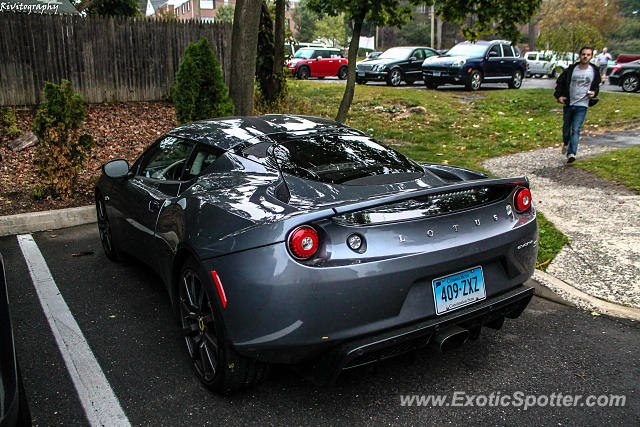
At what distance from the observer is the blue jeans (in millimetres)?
8562

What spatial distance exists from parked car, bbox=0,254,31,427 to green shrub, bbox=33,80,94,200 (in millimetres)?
5243

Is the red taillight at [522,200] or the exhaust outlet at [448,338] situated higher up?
the red taillight at [522,200]

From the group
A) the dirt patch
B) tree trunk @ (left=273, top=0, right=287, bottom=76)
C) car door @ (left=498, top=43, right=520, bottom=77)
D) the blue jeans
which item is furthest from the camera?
car door @ (left=498, top=43, right=520, bottom=77)

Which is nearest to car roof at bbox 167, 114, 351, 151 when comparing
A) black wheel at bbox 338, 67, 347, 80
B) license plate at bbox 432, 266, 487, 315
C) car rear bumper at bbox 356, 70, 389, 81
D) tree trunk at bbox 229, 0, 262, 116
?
license plate at bbox 432, 266, 487, 315

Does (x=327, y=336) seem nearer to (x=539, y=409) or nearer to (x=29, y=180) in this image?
(x=539, y=409)

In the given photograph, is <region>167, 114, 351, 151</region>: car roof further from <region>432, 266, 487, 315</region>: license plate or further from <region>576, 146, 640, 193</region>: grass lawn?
<region>576, 146, 640, 193</region>: grass lawn

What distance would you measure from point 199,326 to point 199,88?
5991mm

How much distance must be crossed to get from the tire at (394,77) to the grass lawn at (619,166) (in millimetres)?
12979

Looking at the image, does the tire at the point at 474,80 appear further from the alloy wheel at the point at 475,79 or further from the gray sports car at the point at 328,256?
the gray sports car at the point at 328,256

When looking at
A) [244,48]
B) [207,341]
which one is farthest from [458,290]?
[244,48]

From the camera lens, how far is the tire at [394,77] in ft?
71.2

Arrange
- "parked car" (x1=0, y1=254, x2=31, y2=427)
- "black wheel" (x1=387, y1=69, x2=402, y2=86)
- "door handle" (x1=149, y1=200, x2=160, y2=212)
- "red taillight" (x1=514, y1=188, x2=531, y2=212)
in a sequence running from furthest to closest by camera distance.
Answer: "black wheel" (x1=387, y1=69, x2=402, y2=86), "door handle" (x1=149, y1=200, x2=160, y2=212), "red taillight" (x1=514, y1=188, x2=531, y2=212), "parked car" (x1=0, y1=254, x2=31, y2=427)

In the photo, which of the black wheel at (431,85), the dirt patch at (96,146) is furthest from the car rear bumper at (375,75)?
the dirt patch at (96,146)

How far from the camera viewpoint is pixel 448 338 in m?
2.84
